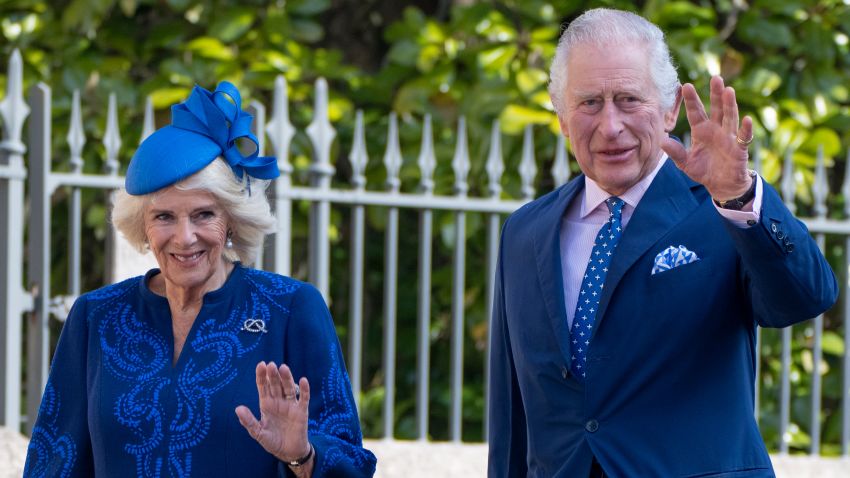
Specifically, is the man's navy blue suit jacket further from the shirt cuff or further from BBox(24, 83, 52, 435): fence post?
BBox(24, 83, 52, 435): fence post

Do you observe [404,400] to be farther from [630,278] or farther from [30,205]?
[630,278]

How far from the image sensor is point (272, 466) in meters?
2.68

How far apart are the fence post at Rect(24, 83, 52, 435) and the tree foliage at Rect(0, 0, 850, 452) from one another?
0.77m

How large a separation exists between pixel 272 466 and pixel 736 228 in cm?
97

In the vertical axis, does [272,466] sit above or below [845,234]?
below

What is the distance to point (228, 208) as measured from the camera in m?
2.79

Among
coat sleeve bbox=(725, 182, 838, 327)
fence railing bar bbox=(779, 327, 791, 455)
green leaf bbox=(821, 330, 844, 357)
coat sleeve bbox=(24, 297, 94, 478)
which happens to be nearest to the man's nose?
coat sleeve bbox=(725, 182, 838, 327)

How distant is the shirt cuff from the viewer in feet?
7.72

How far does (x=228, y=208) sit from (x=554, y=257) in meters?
0.64

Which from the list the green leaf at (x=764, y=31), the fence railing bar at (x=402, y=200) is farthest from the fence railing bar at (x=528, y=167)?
the green leaf at (x=764, y=31)

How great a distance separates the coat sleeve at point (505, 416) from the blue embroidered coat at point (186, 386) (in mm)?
345

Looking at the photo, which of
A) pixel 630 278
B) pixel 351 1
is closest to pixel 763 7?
pixel 351 1

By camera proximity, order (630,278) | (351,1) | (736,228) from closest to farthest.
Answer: (736,228)
(630,278)
(351,1)

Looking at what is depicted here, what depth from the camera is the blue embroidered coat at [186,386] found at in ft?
8.77
